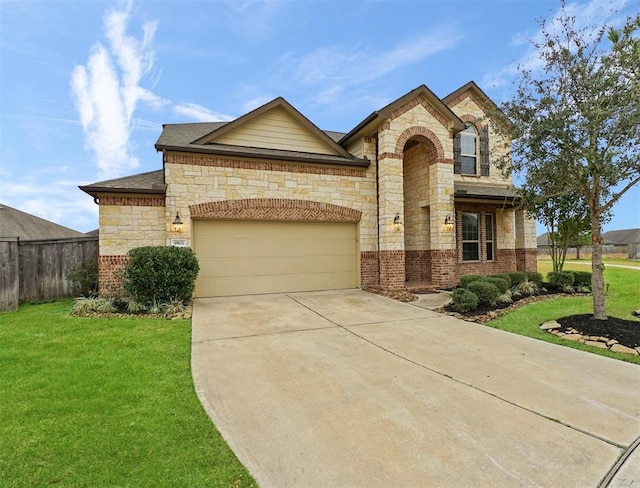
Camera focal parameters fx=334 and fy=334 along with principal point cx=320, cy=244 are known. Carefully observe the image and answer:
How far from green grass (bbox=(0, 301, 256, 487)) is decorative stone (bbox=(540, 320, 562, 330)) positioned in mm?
6482

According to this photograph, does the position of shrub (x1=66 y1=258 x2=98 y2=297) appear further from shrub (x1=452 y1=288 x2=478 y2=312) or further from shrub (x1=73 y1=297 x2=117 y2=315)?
shrub (x1=452 y1=288 x2=478 y2=312)

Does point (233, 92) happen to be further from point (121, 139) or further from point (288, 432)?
point (288, 432)

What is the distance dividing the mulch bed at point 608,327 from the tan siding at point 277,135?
341 inches

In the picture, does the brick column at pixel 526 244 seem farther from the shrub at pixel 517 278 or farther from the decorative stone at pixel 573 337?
the decorative stone at pixel 573 337

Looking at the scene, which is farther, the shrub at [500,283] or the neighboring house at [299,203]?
the neighboring house at [299,203]

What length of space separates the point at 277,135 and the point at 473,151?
28.4 ft

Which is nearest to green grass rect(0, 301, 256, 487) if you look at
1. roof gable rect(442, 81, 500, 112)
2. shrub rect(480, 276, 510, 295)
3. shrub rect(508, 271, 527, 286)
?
shrub rect(480, 276, 510, 295)

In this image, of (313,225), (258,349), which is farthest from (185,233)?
(258,349)

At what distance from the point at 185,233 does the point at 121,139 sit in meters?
7.50

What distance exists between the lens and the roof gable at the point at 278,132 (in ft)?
36.9

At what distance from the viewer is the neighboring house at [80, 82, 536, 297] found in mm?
9625

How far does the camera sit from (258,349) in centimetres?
533

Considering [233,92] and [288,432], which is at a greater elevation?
[233,92]

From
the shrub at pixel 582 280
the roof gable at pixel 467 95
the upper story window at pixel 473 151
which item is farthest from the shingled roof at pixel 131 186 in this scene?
the shrub at pixel 582 280
